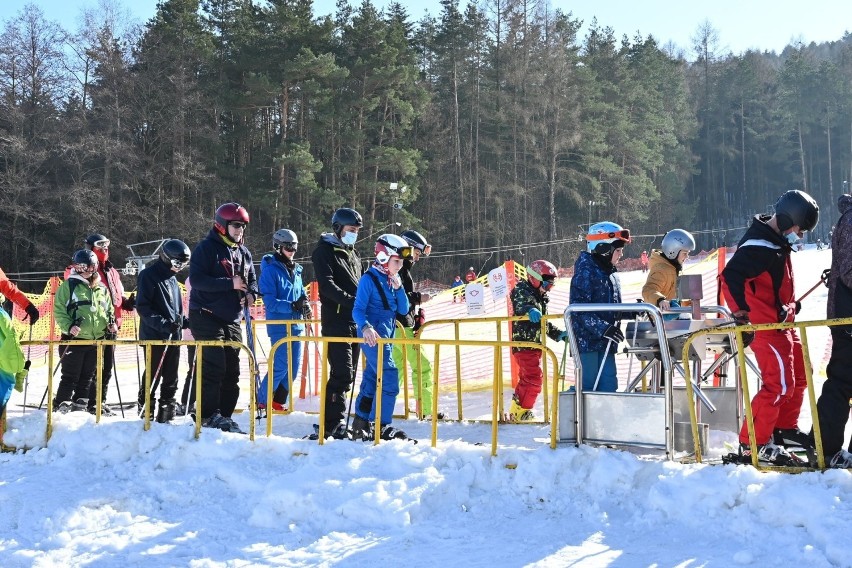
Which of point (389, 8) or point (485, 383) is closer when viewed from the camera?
point (485, 383)

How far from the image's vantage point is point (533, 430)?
25.5 feet

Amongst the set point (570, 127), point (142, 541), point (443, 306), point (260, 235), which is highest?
point (570, 127)

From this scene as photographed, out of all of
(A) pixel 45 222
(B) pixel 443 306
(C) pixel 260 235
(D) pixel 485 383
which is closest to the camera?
(D) pixel 485 383

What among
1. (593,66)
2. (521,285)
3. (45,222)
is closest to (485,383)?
(521,285)

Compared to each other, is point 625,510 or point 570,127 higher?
point 570,127

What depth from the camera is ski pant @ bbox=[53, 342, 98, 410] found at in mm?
8680

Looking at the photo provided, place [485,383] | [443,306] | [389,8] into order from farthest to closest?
[389,8], [443,306], [485,383]

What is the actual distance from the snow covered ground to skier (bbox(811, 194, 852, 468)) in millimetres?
479

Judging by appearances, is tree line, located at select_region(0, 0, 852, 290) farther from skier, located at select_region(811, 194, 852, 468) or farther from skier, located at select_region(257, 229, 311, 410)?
skier, located at select_region(811, 194, 852, 468)

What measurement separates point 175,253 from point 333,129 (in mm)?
35332

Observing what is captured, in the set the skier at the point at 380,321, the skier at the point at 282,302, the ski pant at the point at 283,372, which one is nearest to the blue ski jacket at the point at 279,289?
the skier at the point at 282,302

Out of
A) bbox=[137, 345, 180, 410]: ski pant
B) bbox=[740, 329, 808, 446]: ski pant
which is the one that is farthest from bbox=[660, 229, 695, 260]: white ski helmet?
bbox=[137, 345, 180, 410]: ski pant

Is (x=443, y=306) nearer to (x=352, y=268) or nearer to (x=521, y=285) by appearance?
(x=521, y=285)

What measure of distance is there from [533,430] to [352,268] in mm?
2186
